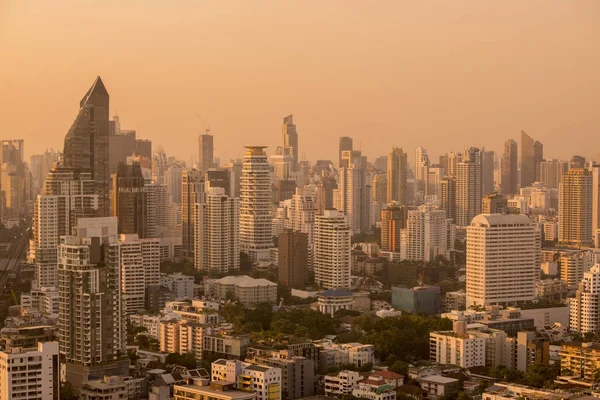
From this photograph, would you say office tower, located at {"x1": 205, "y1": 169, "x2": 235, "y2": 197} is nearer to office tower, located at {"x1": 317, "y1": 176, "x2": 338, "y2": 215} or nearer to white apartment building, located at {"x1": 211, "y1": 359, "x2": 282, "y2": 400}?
office tower, located at {"x1": 317, "y1": 176, "x2": 338, "y2": 215}

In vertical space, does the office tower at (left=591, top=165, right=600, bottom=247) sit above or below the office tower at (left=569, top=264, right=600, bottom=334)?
above

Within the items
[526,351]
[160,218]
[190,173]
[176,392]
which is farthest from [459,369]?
[190,173]

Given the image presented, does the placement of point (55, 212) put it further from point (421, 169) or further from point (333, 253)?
point (421, 169)

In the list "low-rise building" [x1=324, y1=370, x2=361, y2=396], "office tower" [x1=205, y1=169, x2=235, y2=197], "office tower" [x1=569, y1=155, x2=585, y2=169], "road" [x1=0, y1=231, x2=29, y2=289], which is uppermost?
"office tower" [x1=569, y1=155, x2=585, y2=169]

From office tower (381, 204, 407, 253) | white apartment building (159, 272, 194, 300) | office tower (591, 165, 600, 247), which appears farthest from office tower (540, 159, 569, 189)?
white apartment building (159, 272, 194, 300)

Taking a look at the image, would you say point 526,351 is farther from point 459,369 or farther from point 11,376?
point 11,376

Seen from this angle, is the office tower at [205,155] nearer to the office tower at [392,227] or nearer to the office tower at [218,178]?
the office tower at [218,178]
